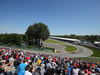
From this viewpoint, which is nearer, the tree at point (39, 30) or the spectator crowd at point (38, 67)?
the spectator crowd at point (38, 67)

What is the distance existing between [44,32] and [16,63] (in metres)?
36.6

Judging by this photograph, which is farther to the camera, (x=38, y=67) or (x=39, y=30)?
(x=39, y=30)

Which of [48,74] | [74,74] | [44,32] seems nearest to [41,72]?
[48,74]

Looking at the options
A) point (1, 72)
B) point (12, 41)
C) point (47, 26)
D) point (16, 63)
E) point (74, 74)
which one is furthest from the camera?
point (47, 26)

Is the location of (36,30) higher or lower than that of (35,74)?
higher

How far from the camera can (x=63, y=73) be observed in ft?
20.5

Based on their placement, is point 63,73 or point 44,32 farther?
point 44,32

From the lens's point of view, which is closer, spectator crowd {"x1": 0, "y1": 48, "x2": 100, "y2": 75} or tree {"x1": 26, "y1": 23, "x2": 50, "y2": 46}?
spectator crowd {"x1": 0, "y1": 48, "x2": 100, "y2": 75}

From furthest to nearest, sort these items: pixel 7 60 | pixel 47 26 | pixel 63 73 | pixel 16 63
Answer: pixel 47 26 → pixel 16 63 → pixel 7 60 → pixel 63 73

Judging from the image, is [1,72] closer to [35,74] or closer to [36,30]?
[35,74]

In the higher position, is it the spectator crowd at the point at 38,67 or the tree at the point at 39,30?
the tree at the point at 39,30

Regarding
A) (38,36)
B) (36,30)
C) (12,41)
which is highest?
(36,30)

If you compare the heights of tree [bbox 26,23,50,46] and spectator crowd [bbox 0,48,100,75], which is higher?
tree [bbox 26,23,50,46]

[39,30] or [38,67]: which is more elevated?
[39,30]
